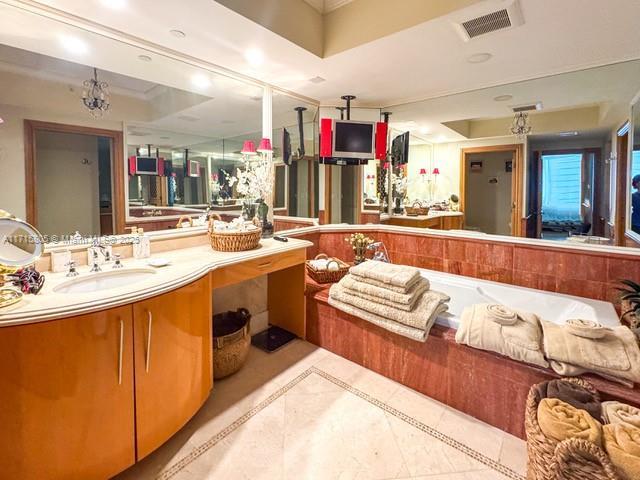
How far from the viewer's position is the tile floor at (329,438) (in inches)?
58.2

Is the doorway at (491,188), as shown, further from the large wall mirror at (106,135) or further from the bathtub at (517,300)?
the large wall mirror at (106,135)

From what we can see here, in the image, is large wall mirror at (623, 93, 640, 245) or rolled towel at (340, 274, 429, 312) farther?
large wall mirror at (623, 93, 640, 245)

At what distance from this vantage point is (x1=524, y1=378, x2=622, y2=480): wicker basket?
1042mm

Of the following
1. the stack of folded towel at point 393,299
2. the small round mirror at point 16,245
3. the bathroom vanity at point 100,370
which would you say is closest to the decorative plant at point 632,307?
the stack of folded towel at point 393,299

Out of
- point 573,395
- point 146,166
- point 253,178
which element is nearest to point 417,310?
point 573,395

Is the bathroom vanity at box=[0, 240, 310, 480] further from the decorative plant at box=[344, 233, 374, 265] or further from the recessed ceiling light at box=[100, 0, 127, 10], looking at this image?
the decorative plant at box=[344, 233, 374, 265]

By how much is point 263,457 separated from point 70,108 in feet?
7.04

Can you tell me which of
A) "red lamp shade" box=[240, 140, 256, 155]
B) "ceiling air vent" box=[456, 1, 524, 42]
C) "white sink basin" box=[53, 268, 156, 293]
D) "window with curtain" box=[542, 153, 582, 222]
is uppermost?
"ceiling air vent" box=[456, 1, 524, 42]

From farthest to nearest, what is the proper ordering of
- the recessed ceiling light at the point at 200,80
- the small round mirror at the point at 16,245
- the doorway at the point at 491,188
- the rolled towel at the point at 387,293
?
the doorway at the point at 491,188 < the recessed ceiling light at the point at 200,80 < the rolled towel at the point at 387,293 < the small round mirror at the point at 16,245

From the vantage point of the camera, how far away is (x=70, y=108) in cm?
178

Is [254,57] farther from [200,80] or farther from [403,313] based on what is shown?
[403,313]

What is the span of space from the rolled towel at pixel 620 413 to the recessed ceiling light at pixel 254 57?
2.75m

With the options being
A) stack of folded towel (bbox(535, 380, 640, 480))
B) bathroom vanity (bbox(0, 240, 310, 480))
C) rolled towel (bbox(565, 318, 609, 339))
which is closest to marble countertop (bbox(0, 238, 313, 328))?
bathroom vanity (bbox(0, 240, 310, 480))

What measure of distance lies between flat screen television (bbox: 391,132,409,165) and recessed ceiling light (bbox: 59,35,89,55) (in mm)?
2870
